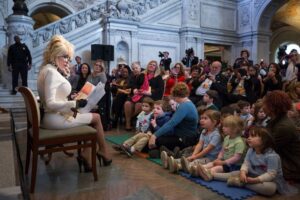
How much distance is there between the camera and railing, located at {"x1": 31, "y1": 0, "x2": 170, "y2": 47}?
9258 mm

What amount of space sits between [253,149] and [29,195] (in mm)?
2106

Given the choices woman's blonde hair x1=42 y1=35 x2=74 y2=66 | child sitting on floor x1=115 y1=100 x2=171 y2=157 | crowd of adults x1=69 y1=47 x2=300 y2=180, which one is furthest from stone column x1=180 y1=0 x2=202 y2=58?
woman's blonde hair x1=42 y1=35 x2=74 y2=66

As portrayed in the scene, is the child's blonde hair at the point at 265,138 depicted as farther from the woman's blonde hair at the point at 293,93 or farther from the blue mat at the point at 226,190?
the woman's blonde hair at the point at 293,93

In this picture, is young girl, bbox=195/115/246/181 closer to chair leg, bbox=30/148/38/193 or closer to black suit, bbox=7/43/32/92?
chair leg, bbox=30/148/38/193

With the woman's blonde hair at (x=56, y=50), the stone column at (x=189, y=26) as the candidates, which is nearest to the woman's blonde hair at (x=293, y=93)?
the woman's blonde hair at (x=56, y=50)

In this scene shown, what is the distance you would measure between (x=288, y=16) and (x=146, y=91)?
14.8 metres

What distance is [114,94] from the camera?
7059 mm

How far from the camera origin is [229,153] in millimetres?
3318

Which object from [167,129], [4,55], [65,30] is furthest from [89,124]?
[65,30]

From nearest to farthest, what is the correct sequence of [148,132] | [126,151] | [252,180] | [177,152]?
1. [252,180]
2. [177,152]
3. [126,151]
4. [148,132]

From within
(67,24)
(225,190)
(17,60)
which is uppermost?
(67,24)

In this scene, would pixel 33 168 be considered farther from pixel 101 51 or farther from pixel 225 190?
pixel 101 51

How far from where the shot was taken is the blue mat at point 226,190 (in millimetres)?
2744

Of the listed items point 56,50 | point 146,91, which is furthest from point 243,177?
point 146,91
